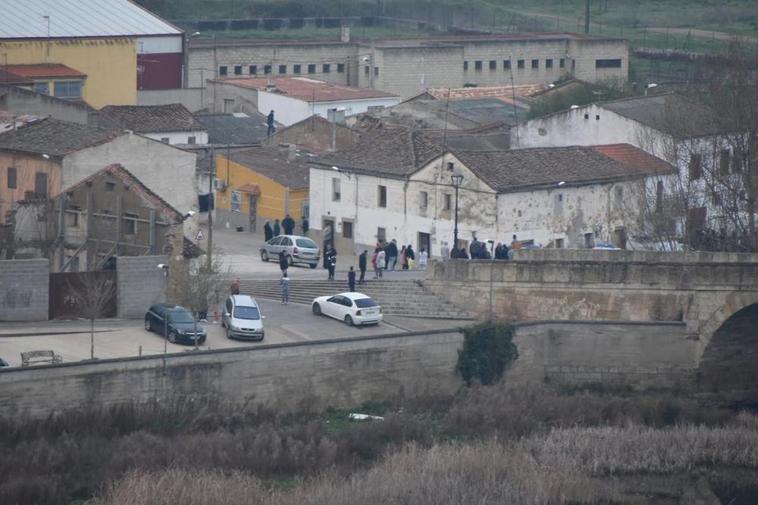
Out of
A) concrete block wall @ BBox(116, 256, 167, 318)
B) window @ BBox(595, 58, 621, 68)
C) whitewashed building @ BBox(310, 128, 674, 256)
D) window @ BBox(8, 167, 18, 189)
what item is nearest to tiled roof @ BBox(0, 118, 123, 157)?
window @ BBox(8, 167, 18, 189)

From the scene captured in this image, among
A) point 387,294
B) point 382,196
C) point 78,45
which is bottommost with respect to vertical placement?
point 387,294

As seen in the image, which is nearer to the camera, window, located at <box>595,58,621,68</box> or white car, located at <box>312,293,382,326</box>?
white car, located at <box>312,293,382,326</box>

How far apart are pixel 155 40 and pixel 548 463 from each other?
40.8m

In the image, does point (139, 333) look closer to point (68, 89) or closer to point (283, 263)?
point (283, 263)

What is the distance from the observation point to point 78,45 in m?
68.9

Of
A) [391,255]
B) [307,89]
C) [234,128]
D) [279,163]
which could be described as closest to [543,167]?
[391,255]

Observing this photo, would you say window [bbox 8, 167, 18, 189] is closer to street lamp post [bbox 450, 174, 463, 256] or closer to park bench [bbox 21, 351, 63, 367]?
street lamp post [bbox 450, 174, 463, 256]

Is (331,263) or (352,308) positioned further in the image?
(331,263)

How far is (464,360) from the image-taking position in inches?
1652

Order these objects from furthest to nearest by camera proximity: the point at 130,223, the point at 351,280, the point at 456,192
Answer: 1. the point at 456,192
2. the point at 130,223
3. the point at 351,280

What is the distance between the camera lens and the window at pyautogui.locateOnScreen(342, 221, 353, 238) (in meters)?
53.7

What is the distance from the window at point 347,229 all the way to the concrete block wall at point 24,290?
1372 cm

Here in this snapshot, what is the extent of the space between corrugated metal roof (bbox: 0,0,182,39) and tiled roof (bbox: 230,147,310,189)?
37.9ft

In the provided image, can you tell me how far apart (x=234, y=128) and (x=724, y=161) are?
21.4 meters
